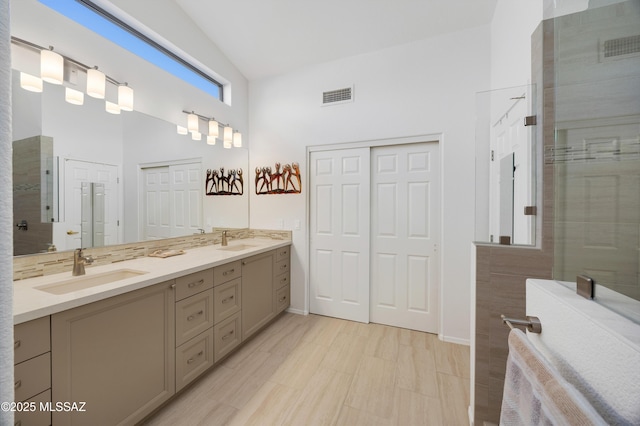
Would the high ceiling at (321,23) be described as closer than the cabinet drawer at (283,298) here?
Yes

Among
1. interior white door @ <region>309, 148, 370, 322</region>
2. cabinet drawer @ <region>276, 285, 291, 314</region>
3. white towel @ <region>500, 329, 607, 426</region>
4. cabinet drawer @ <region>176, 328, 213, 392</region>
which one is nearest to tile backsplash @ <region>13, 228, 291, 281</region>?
interior white door @ <region>309, 148, 370, 322</region>

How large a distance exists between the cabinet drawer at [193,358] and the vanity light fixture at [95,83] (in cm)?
189

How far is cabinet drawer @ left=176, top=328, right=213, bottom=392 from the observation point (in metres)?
1.74

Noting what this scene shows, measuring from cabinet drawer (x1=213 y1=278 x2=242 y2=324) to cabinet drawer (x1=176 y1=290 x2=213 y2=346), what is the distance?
0.05 metres

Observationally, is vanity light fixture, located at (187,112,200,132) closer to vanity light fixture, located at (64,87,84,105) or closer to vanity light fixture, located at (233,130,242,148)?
vanity light fixture, located at (233,130,242,148)

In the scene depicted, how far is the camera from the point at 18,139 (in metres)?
1.48

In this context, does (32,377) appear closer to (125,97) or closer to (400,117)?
(125,97)

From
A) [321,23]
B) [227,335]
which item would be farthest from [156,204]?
[321,23]

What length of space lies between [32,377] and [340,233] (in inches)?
96.9

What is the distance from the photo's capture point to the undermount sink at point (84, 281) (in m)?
1.52

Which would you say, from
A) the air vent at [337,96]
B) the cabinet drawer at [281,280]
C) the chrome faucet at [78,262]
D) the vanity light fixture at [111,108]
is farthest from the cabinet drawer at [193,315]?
the air vent at [337,96]

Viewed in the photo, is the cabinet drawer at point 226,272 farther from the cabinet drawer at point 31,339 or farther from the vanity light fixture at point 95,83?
the vanity light fixture at point 95,83

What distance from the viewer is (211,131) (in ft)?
9.24

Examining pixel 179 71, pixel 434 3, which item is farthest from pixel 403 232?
pixel 179 71
